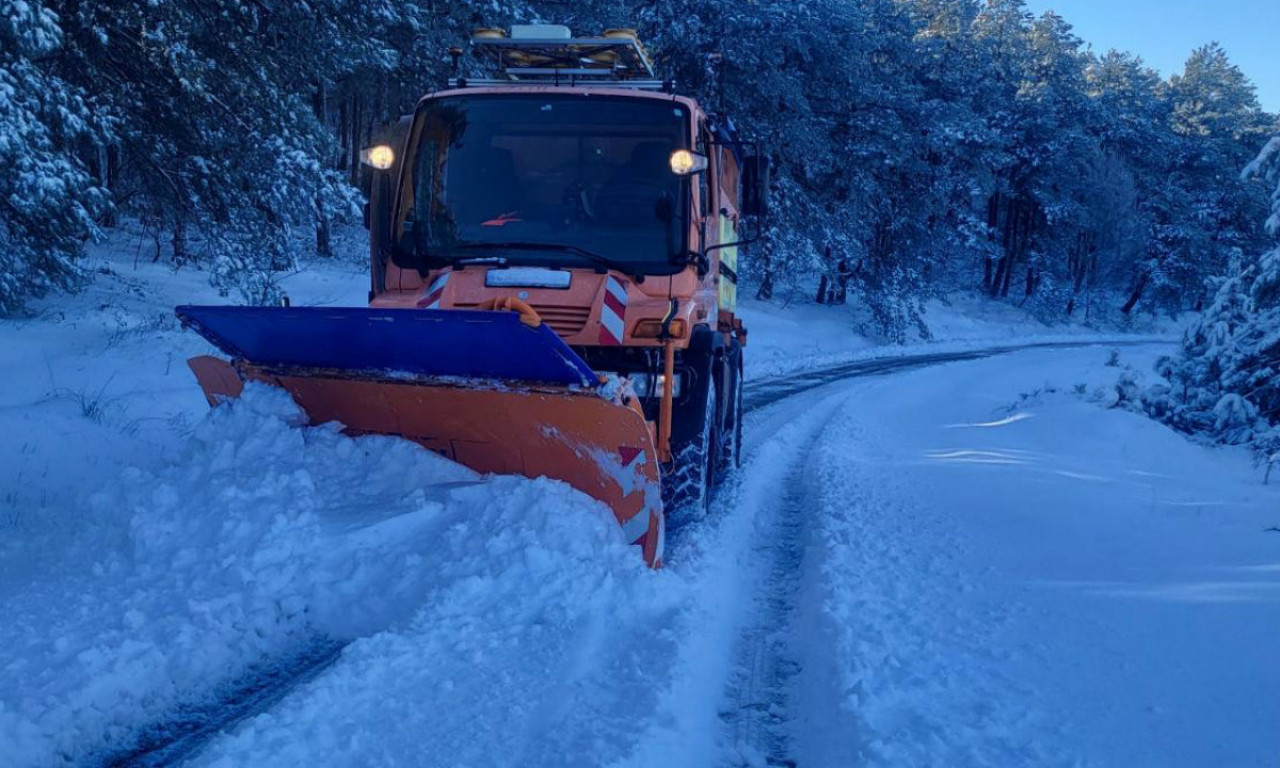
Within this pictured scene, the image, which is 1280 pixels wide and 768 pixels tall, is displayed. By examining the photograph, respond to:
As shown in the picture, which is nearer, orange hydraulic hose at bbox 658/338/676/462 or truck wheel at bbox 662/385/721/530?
orange hydraulic hose at bbox 658/338/676/462

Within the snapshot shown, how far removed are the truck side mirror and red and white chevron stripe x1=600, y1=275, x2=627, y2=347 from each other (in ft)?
5.65

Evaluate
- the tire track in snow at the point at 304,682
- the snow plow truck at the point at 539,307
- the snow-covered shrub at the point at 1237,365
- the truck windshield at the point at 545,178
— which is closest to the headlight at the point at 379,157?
the snow plow truck at the point at 539,307

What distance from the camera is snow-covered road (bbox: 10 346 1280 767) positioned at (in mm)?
2957

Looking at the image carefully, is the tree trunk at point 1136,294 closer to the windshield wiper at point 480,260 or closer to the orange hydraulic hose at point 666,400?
the orange hydraulic hose at point 666,400

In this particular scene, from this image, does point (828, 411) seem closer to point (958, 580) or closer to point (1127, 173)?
point (958, 580)

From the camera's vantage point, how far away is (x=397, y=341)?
14.0 ft

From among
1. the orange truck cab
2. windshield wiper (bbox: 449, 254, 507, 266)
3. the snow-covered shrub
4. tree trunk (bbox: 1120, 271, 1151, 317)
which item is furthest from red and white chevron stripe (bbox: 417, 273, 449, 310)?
tree trunk (bbox: 1120, 271, 1151, 317)

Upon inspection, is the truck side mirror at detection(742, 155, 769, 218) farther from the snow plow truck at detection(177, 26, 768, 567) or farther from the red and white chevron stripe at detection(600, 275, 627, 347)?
the red and white chevron stripe at detection(600, 275, 627, 347)

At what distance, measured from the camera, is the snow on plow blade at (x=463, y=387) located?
4.11 m

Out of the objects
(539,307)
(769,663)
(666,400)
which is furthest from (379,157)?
(769,663)

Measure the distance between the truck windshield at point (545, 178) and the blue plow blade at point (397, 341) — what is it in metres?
1.05

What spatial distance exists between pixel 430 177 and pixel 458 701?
3515 millimetres

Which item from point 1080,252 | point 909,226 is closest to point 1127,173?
point 1080,252

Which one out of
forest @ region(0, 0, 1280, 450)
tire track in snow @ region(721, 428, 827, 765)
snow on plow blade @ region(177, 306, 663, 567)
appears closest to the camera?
tire track in snow @ region(721, 428, 827, 765)
